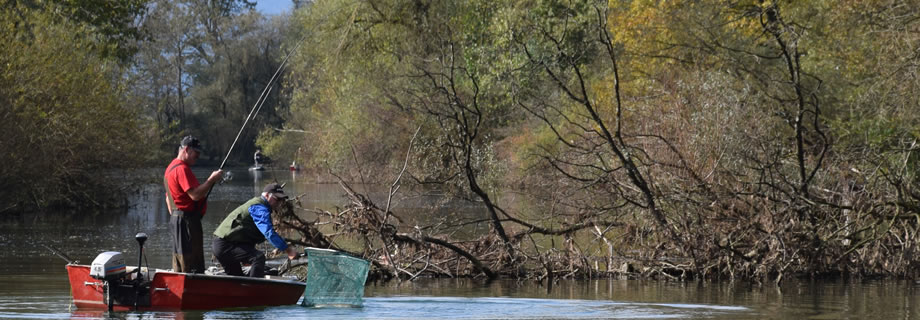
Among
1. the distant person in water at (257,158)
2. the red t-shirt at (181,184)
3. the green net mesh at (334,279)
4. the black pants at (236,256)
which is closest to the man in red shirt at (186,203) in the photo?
the red t-shirt at (181,184)

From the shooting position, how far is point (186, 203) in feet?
36.0

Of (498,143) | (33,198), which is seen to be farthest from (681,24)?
(33,198)

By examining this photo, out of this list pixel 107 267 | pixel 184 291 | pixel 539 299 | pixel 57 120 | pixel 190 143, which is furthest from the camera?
pixel 57 120

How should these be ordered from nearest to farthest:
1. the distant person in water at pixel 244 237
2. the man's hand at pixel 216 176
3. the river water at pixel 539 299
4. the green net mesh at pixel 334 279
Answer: the man's hand at pixel 216 176
the river water at pixel 539 299
the distant person in water at pixel 244 237
the green net mesh at pixel 334 279

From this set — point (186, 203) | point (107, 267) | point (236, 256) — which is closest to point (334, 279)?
point (236, 256)

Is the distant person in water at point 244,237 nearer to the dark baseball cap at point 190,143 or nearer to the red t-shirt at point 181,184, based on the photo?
the red t-shirt at point 181,184

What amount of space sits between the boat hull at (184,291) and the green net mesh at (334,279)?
0.57 metres

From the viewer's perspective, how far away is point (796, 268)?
14805 mm

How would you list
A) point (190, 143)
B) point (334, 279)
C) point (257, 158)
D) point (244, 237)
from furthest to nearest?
point (257, 158) < point (334, 279) < point (244, 237) < point (190, 143)

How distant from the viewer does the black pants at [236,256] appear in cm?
1127

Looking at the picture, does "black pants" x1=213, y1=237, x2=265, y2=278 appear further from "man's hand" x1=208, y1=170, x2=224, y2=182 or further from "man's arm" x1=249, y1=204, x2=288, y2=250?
"man's hand" x1=208, y1=170, x2=224, y2=182

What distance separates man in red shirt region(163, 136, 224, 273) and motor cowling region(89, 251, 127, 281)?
633 millimetres

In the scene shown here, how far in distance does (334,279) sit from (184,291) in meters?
1.60

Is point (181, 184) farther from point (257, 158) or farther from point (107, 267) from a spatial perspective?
point (257, 158)
